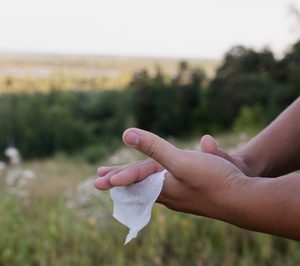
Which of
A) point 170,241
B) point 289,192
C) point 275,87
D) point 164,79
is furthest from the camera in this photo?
point 164,79

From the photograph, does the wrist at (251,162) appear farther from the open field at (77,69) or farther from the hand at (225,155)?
the open field at (77,69)

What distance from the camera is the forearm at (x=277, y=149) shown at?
1.51m

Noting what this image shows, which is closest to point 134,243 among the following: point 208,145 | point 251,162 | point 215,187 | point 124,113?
point 251,162

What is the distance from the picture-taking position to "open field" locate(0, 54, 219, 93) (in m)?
43.4

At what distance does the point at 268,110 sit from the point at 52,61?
2987 centimetres

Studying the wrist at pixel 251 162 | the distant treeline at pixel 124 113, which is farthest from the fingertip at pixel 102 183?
the distant treeline at pixel 124 113

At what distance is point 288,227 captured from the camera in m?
1.15

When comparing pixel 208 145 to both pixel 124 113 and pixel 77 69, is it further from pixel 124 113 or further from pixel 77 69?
pixel 77 69

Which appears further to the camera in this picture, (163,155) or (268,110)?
(268,110)

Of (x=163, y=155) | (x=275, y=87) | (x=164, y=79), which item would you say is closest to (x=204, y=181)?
(x=163, y=155)

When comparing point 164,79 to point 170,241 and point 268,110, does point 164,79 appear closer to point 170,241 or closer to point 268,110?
point 268,110

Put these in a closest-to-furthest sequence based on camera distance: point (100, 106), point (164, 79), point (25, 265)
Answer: point (25, 265) < point (164, 79) < point (100, 106)

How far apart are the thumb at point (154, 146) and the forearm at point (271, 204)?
15 cm

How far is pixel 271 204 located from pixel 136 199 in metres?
0.30
